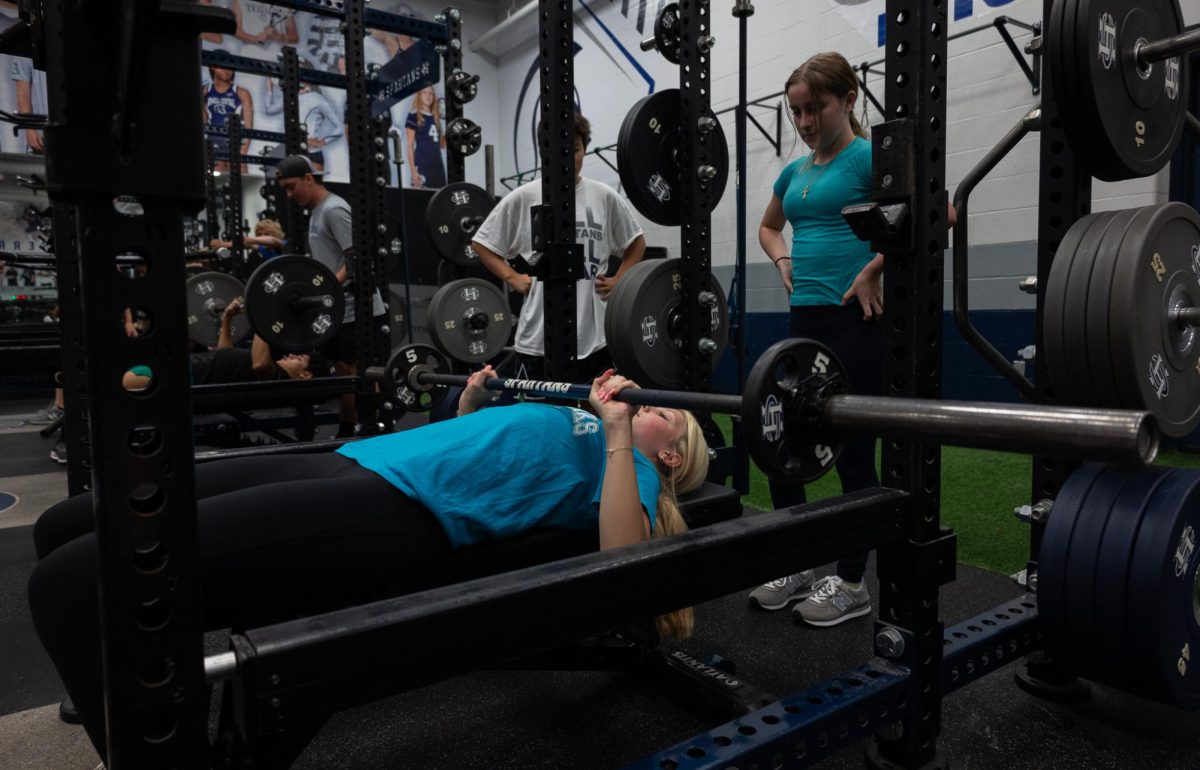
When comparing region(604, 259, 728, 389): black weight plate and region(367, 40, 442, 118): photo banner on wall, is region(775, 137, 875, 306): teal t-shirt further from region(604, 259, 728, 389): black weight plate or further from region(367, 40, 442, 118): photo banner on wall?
region(367, 40, 442, 118): photo banner on wall

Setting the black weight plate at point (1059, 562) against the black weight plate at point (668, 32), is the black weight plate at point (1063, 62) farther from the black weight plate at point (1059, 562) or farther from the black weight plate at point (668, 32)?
the black weight plate at point (668, 32)

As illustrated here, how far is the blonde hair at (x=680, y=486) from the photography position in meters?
1.42

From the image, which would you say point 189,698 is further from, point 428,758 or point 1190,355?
point 1190,355

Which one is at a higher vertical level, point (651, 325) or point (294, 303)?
point (294, 303)

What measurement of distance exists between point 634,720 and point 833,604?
0.68 metres

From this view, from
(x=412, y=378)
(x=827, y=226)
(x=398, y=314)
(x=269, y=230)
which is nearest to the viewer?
(x=827, y=226)

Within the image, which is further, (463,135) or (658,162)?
(463,135)

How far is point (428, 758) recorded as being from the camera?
4.49ft

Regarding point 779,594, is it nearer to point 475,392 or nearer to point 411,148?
point 475,392

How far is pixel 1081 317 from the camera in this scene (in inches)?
→ 49.0

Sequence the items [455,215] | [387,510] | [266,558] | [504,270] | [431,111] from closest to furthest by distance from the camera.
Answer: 1. [266,558]
2. [387,510]
3. [504,270]
4. [455,215]
5. [431,111]

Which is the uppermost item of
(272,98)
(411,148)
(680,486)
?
(272,98)

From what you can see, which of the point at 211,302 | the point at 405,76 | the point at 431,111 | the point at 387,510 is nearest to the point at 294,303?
the point at 405,76

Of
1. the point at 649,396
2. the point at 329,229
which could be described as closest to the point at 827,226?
the point at 649,396
